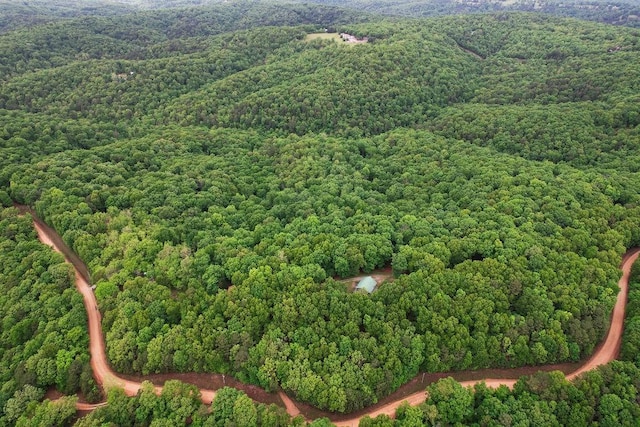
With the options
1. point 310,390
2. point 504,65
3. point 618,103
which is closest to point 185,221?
point 310,390

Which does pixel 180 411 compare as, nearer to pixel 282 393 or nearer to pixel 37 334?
pixel 282 393

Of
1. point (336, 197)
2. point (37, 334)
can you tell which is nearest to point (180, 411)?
point (37, 334)

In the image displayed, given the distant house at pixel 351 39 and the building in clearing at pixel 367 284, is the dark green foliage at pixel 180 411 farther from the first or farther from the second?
the distant house at pixel 351 39

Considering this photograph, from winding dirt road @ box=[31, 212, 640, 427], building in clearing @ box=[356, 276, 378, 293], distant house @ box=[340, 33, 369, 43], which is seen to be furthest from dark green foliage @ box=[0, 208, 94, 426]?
distant house @ box=[340, 33, 369, 43]

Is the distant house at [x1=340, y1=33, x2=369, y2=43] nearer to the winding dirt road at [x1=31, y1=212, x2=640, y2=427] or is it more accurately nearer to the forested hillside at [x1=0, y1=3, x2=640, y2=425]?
the forested hillside at [x1=0, y1=3, x2=640, y2=425]

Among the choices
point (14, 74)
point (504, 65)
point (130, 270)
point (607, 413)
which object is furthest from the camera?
point (504, 65)

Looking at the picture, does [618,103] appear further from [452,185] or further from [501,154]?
[452,185]
